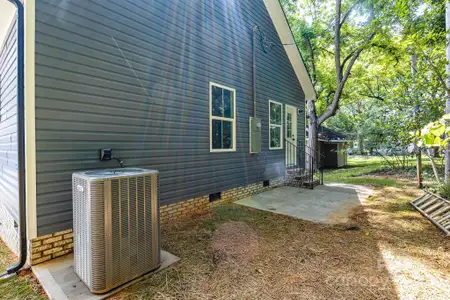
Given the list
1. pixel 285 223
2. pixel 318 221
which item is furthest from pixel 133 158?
pixel 318 221

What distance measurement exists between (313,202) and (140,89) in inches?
A: 171

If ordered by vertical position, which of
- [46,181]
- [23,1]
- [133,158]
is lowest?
[46,181]

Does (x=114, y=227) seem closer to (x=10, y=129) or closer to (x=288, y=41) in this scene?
(x=10, y=129)

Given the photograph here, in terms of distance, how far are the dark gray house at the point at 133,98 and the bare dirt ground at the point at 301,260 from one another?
1241 millimetres

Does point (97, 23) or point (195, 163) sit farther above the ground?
point (97, 23)

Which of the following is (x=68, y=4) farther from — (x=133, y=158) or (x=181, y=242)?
(x=181, y=242)

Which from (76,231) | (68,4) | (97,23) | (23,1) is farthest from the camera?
(97,23)

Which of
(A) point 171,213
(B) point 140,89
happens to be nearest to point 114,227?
(A) point 171,213

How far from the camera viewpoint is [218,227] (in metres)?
3.92

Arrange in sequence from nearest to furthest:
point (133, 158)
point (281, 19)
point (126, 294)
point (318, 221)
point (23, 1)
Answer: point (126, 294), point (23, 1), point (133, 158), point (318, 221), point (281, 19)

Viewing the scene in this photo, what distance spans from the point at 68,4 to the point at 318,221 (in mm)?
4823

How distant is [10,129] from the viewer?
3.25 meters

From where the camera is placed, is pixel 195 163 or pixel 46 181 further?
pixel 195 163

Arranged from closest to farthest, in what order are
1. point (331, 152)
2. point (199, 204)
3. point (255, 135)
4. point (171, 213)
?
point (171, 213)
point (199, 204)
point (255, 135)
point (331, 152)
